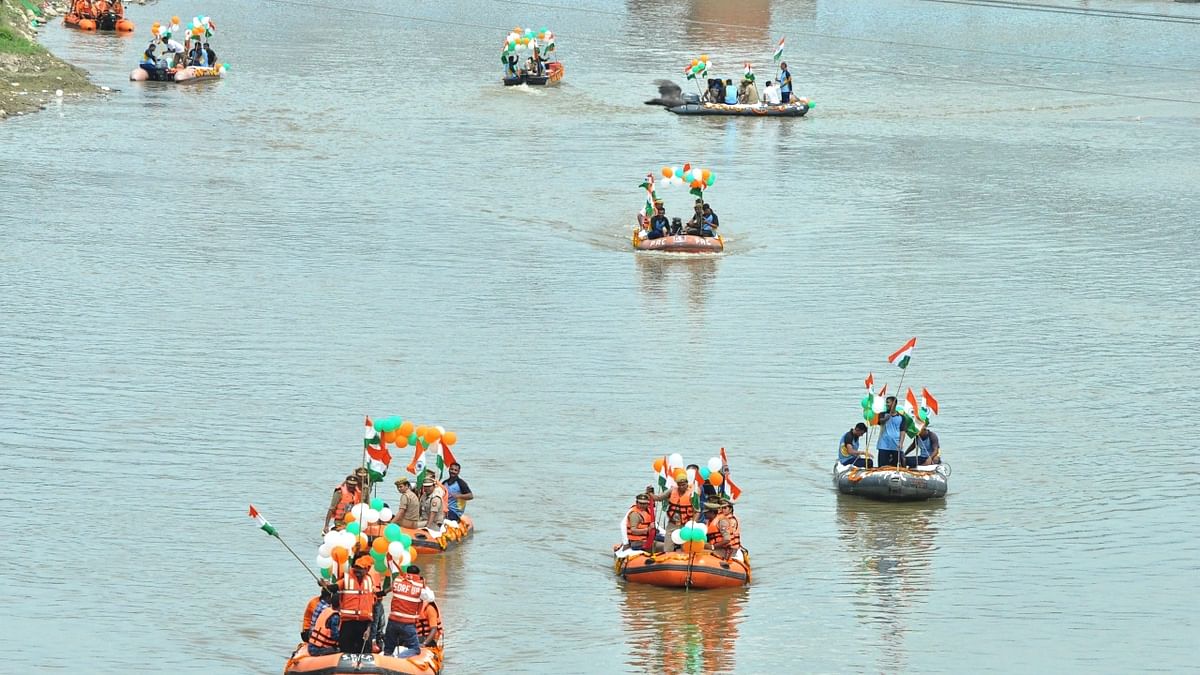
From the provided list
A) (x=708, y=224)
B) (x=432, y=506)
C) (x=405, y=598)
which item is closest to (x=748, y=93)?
(x=708, y=224)

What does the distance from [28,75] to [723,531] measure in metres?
58.1

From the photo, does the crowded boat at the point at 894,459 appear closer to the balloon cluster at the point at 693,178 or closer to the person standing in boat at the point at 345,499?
the person standing in boat at the point at 345,499

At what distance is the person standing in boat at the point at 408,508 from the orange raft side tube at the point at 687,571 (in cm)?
363

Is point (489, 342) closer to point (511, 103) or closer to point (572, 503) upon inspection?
point (572, 503)

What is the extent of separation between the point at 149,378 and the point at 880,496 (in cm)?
1675

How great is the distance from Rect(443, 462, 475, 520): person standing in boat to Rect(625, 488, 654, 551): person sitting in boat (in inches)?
124

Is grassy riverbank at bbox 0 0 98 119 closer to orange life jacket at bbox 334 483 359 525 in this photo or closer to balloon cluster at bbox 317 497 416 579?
A: orange life jacket at bbox 334 483 359 525

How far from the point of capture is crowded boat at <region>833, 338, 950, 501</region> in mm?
34688

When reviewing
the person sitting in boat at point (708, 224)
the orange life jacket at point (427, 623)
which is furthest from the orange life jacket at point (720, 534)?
the person sitting in boat at point (708, 224)

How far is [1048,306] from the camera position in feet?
164

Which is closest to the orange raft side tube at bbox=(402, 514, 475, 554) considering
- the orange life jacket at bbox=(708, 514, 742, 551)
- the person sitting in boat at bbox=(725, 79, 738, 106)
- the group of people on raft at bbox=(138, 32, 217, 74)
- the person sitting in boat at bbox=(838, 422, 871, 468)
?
the orange life jacket at bbox=(708, 514, 742, 551)

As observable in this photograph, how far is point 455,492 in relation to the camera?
1266 inches

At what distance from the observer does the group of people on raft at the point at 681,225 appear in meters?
56.0

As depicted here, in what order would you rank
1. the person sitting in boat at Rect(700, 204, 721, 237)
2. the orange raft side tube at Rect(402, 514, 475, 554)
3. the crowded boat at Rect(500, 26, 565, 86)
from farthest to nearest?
the crowded boat at Rect(500, 26, 565, 86) < the person sitting in boat at Rect(700, 204, 721, 237) < the orange raft side tube at Rect(402, 514, 475, 554)
